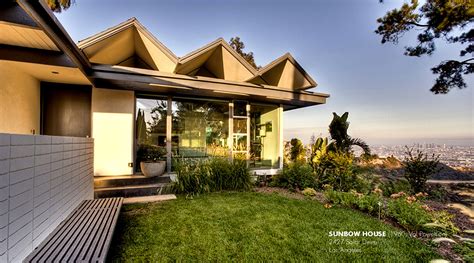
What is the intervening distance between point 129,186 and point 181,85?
10.4 feet

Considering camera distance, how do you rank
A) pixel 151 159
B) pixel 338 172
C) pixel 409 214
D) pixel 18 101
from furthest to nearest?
pixel 151 159, pixel 338 172, pixel 18 101, pixel 409 214

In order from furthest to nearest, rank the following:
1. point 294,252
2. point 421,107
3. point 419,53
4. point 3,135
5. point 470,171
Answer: point 470,171
point 421,107
point 419,53
point 294,252
point 3,135

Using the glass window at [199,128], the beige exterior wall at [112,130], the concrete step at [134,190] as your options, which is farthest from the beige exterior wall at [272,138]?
the beige exterior wall at [112,130]

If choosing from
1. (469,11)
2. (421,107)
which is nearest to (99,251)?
(469,11)

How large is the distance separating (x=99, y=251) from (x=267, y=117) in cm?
759

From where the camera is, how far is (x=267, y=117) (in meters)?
8.95

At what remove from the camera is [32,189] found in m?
2.13

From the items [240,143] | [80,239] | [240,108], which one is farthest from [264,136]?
[80,239]

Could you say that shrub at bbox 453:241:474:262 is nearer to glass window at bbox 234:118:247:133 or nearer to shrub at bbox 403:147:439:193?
shrub at bbox 403:147:439:193

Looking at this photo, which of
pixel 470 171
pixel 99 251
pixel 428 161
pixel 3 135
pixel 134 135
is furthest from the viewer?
pixel 470 171

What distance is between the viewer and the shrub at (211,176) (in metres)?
5.76

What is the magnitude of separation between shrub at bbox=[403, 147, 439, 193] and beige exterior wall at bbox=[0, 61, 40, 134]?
10.3 m

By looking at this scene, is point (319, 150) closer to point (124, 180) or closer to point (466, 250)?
point (466, 250)

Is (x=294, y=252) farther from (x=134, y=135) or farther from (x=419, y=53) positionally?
(x=419, y=53)
